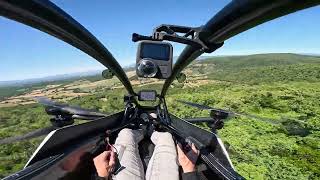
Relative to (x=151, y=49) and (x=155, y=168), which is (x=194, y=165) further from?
(x=151, y=49)

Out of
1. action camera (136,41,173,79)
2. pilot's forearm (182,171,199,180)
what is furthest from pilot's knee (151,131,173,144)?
action camera (136,41,173,79)

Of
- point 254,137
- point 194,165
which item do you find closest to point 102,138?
point 194,165

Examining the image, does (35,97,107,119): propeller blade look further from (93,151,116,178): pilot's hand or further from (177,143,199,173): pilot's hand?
(177,143,199,173): pilot's hand

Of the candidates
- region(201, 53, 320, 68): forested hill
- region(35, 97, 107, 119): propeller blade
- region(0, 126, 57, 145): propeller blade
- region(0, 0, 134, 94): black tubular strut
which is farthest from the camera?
region(201, 53, 320, 68): forested hill

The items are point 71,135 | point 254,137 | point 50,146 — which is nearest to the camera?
point 50,146

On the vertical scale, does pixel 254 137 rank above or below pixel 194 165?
below

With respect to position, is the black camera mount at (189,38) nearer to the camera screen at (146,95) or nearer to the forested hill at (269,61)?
the camera screen at (146,95)
